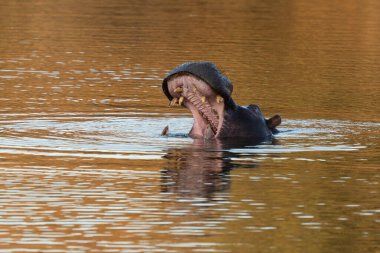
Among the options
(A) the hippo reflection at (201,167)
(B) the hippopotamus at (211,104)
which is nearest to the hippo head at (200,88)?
(B) the hippopotamus at (211,104)

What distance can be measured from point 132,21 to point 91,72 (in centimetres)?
1076

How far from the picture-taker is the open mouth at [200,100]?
14.8 metres

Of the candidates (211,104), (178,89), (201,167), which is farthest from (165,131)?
(201,167)

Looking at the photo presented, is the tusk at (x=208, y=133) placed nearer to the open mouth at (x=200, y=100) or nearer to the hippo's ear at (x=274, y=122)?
the open mouth at (x=200, y=100)

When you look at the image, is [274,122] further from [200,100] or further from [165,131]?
[200,100]

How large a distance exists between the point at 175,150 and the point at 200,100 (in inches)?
25.1

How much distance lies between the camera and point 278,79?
22812mm

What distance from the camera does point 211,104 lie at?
1512cm

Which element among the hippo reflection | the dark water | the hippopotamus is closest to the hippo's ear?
the hippopotamus

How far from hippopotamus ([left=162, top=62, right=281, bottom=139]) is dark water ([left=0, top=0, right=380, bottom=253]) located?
28cm

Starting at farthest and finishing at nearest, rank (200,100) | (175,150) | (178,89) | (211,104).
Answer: (211,104) < (200,100) < (178,89) < (175,150)

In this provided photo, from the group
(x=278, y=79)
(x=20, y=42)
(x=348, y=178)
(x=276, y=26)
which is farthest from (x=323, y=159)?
(x=276, y=26)

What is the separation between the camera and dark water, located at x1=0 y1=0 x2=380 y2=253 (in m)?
10.6

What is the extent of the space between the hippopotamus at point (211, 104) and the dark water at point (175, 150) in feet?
0.91
